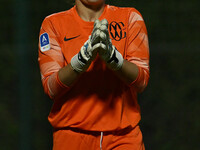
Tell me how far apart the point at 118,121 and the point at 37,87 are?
2174mm

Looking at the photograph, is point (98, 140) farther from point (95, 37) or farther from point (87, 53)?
point (95, 37)

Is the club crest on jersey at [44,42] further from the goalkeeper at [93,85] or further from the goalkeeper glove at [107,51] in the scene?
the goalkeeper glove at [107,51]

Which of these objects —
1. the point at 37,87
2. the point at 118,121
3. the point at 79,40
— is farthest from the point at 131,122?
the point at 37,87

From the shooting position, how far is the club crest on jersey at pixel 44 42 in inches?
102

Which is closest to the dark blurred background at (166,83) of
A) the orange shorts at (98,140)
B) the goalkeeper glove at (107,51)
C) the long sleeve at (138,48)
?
the long sleeve at (138,48)

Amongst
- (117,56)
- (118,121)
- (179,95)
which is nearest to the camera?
(117,56)

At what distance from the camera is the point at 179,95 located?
4.32 meters

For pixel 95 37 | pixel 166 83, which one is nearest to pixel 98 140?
pixel 95 37

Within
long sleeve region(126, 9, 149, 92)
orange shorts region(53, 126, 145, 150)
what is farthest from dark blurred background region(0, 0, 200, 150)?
orange shorts region(53, 126, 145, 150)

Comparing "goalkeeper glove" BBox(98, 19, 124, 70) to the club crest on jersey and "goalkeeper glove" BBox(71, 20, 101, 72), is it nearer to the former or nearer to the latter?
"goalkeeper glove" BBox(71, 20, 101, 72)

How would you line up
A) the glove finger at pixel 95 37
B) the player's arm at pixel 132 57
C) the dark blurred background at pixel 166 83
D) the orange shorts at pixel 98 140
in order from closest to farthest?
1. the glove finger at pixel 95 37
2. the player's arm at pixel 132 57
3. the orange shorts at pixel 98 140
4. the dark blurred background at pixel 166 83

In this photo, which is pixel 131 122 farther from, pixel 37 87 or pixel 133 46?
pixel 37 87

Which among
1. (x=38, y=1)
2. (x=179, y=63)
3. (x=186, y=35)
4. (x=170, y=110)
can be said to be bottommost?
(x=170, y=110)

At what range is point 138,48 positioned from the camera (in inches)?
100.0
